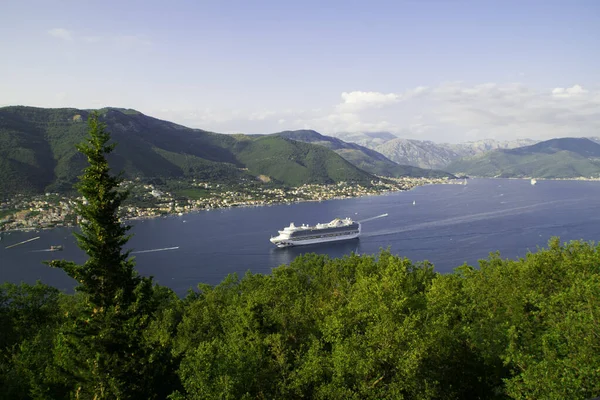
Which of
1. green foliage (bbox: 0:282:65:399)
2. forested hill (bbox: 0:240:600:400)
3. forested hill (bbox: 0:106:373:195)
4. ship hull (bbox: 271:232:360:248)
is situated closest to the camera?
forested hill (bbox: 0:240:600:400)

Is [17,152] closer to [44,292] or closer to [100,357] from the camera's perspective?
[44,292]

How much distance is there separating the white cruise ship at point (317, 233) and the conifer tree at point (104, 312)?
5877 cm

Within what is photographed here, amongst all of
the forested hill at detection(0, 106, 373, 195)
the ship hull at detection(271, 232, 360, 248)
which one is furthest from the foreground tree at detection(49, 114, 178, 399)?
the forested hill at detection(0, 106, 373, 195)

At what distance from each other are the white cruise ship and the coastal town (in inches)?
1328

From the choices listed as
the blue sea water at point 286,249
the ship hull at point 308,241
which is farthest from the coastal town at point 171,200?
the ship hull at point 308,241

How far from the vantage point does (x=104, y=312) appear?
1202 centimetres

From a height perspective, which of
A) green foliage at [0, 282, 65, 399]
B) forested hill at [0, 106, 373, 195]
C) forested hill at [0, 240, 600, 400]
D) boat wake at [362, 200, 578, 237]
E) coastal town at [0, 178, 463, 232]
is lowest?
boat wake at [362, 200, 578, 237]

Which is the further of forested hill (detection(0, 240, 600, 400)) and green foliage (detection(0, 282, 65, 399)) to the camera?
green foliage (detection(0, 282, 65, 399))

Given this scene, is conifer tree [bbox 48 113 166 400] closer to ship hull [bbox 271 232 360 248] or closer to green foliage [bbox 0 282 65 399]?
green foliage [bbox 0 282 65 399]

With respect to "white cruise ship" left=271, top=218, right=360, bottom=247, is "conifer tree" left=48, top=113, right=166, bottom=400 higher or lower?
higher

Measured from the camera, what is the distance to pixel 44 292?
24391 millimetres

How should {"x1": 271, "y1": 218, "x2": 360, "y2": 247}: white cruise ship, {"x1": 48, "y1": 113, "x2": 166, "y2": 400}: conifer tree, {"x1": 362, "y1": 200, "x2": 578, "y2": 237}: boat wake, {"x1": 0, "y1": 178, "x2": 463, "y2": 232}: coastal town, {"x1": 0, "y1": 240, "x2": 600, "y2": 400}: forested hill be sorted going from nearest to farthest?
{"x1": 0, "y1": 240, "x2": 600, "y2": 400}: forested hill
{"x1": 48, "y1": 113, "x2": 166, "y2": 400}: conifer tree
{"x1": 271, "y1": 218, "x2": 360, "y2": 247}: white cruise ship
{"x1": 362, "y1": 200, "x2": 578, "y2": 237}: boat wake
{"x1": 0, "y1": 178, "x2": 463, "y2": 232}: coastal town

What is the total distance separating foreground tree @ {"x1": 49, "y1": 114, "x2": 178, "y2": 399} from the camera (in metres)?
11.5

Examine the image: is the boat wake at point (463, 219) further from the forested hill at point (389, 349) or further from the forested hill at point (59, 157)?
the forested hill at point (59, 157)
